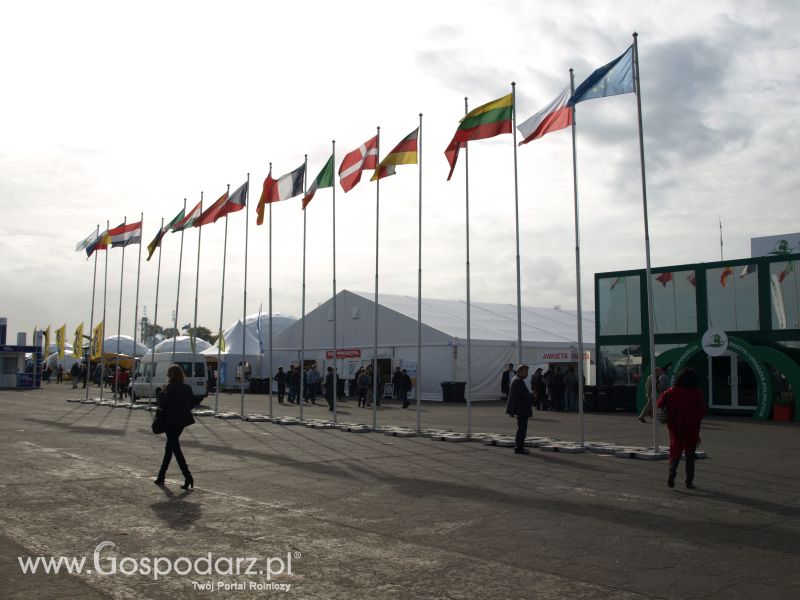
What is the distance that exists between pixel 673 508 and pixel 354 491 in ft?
13.7

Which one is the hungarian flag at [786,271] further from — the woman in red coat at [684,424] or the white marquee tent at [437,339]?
the woman in red coat at [684,424]

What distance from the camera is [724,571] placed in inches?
253

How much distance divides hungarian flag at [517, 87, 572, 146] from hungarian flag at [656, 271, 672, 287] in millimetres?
14438

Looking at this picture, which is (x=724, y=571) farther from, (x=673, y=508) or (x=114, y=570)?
→ (x=114, y=570)

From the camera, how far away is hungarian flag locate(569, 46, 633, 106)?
15141mm

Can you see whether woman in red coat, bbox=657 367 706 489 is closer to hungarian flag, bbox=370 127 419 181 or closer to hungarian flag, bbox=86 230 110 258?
hungarian flag, bbox=370 127 419 181

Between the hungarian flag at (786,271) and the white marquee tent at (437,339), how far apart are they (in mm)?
10450

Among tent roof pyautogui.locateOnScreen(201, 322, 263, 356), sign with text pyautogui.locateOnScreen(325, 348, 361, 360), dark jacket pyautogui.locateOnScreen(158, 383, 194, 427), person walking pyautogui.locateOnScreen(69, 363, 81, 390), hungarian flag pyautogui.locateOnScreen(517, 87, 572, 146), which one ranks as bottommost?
dark jacket pyautogui.locateOnScreen(158, 383, 194, 427)

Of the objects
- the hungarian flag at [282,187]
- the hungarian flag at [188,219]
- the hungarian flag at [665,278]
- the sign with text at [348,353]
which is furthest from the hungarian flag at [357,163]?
the sign with text at [348,353]

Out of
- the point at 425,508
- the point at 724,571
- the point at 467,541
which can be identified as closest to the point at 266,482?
the point at 425,508

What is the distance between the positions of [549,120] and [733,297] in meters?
14.1

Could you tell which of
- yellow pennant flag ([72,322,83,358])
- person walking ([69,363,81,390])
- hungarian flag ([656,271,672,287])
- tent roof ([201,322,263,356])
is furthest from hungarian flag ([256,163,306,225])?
yellow pennant flag ([72,322,83,358])

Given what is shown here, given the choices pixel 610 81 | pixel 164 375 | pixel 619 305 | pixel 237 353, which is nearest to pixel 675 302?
pixel 619 305

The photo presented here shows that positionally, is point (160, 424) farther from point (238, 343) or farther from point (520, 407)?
point (238, 343)
